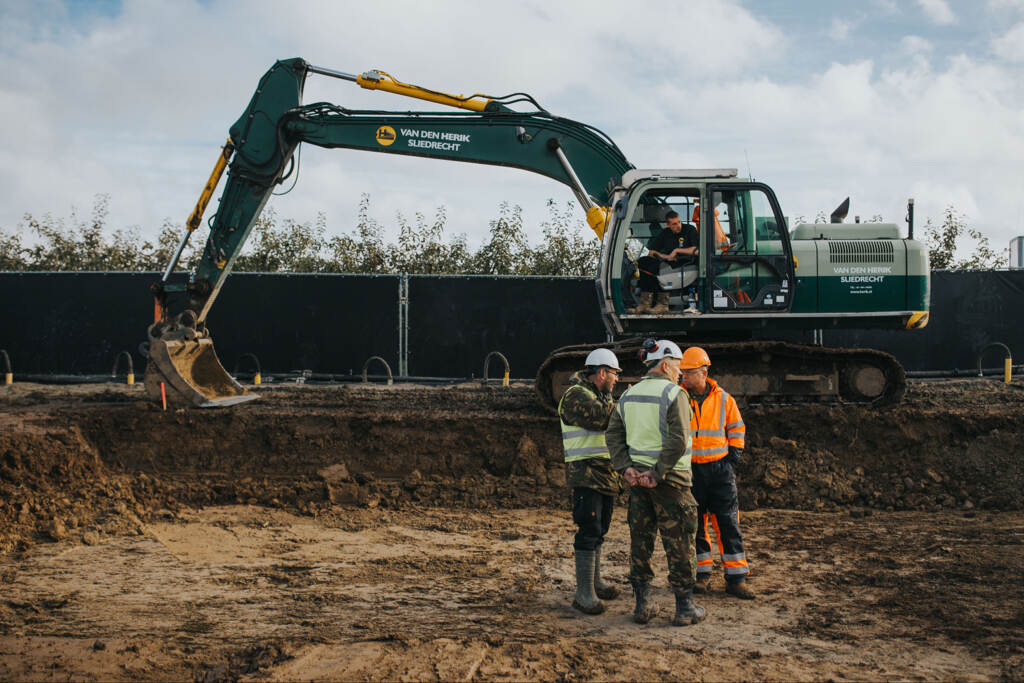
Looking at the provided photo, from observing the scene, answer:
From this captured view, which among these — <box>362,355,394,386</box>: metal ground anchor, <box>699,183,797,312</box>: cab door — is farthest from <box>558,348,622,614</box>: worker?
<box>362,355,394,386</box>: metal ground anchor

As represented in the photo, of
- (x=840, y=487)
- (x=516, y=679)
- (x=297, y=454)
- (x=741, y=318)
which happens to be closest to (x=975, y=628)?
(x=516, y=679)

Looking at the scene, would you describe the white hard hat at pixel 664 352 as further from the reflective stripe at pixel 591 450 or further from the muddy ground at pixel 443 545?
the muddy ground at pixel 443 545

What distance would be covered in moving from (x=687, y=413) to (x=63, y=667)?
3.99 m

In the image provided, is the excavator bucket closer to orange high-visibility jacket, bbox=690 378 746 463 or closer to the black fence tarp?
the black fence tarp

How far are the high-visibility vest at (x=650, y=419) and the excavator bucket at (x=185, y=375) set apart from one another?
6.91 m

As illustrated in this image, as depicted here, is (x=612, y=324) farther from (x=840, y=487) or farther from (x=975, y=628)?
(x=975, y=628)

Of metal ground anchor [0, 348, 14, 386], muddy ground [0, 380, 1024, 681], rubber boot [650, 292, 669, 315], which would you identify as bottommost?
muddy ground [0, 380, 1024, 681]

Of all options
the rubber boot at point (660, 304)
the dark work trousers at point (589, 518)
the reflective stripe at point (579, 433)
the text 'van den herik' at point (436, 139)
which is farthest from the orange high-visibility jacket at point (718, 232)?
the dark work trousers at point (589, 518)

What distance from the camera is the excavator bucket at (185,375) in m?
10.7

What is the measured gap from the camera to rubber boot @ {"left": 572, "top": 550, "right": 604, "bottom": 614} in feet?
18.7

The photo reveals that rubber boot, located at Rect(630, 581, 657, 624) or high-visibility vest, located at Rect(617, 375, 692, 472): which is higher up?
high-visibility vest, located at Rect(617, 375, 692, 472)

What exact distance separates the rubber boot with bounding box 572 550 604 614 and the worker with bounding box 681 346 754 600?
2.92 feet

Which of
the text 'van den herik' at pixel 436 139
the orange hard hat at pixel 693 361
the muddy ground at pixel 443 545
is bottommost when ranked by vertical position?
the muddy ground at pixel 443 545

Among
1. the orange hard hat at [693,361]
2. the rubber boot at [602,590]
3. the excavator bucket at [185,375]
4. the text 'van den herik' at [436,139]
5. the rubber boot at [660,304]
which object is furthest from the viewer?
the text 'van den herik' at [436,139]
